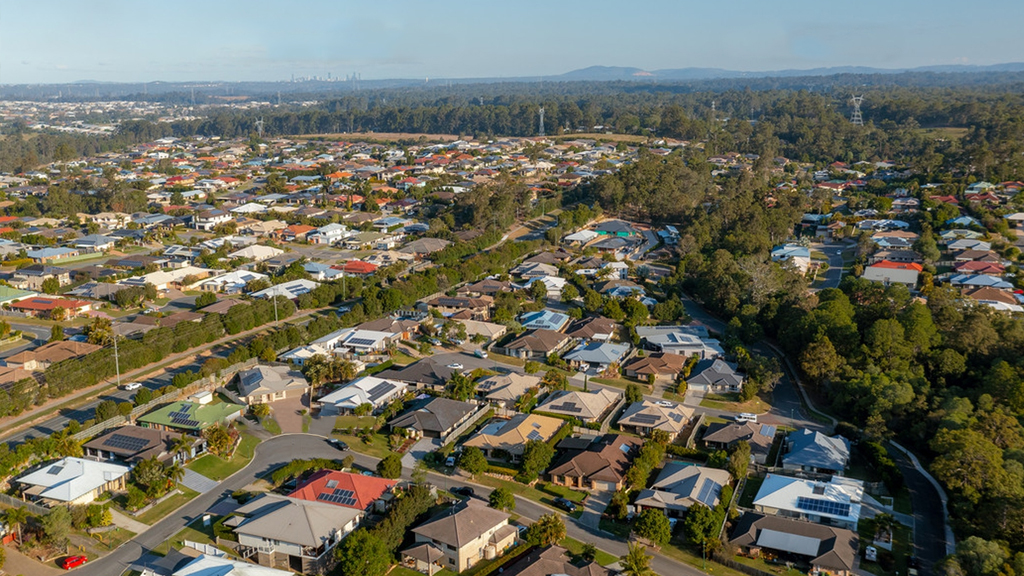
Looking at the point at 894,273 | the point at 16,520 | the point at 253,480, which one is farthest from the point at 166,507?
the point at 894,273

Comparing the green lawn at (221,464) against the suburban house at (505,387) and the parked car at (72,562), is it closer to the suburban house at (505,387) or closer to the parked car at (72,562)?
the parked car at (72,562)

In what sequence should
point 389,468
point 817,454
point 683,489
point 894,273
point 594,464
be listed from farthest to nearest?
point 894,273, point 817,454, point 594,464, point 389,468, point 683,489

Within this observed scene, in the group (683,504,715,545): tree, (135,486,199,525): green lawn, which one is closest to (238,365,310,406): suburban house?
(135,486,199,525): green lawn

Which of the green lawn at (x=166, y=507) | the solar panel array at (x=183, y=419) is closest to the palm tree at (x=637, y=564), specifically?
the green lawn at (x=166, y=507)

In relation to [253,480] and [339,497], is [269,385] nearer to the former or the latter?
[253,480]

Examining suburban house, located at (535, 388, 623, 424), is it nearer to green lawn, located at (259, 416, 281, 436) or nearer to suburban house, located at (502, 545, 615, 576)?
suburban house, located at (502, 545, 615, 576)
